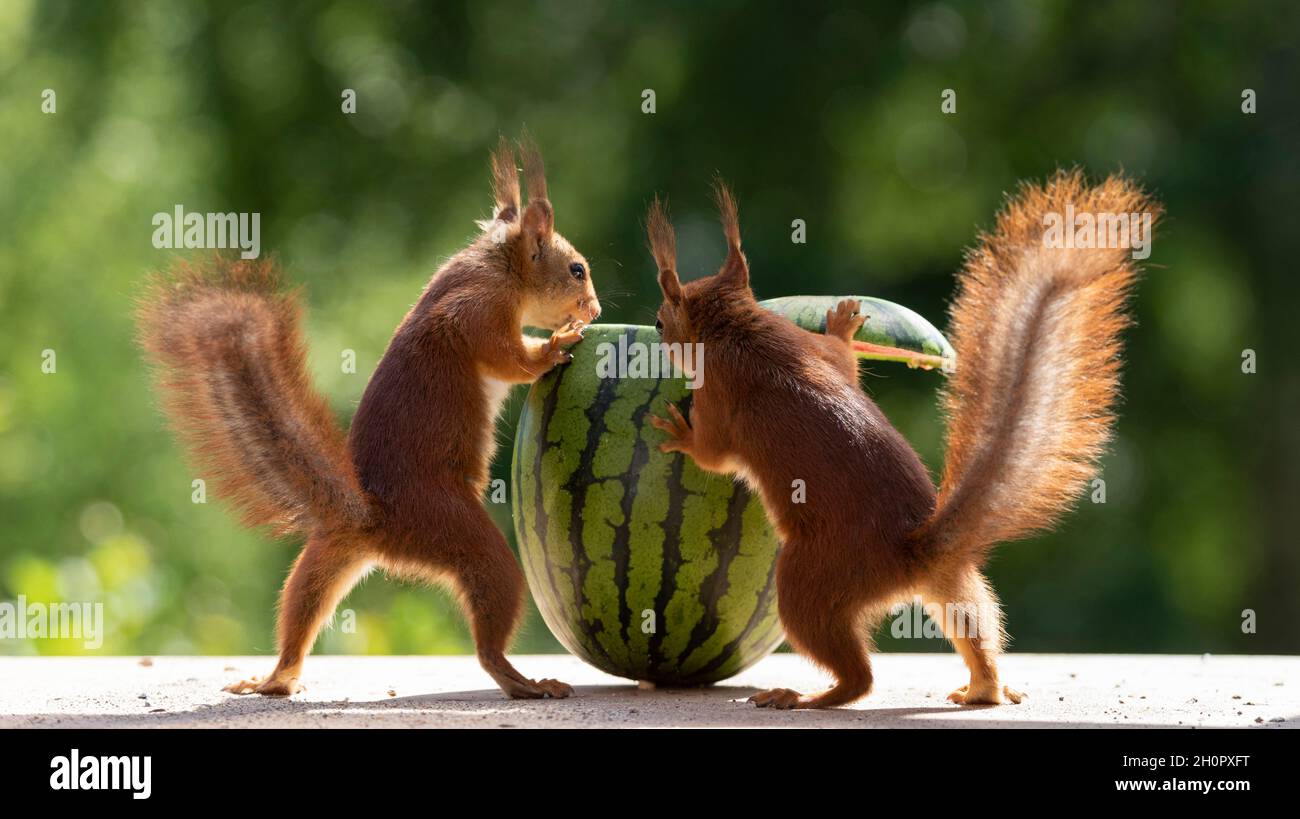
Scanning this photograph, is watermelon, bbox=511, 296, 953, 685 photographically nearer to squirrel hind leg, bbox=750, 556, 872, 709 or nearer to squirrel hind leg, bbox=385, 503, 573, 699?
squirrel hind leg, bbox=385, 503, 573, 699

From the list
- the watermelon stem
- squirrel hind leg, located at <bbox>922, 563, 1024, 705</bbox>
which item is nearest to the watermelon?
the watermelon stem

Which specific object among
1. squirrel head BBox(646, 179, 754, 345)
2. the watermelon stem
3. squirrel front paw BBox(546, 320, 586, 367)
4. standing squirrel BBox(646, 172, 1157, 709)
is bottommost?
standing squirrel BBox(646, 172, 1157, 709)

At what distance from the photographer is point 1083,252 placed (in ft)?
13.6

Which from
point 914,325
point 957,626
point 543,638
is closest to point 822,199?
point 543,638

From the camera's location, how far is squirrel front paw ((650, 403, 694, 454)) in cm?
450

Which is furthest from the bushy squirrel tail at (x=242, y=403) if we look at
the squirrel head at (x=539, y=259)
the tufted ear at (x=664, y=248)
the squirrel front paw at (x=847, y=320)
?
the squirrel front paw at (x=847, y=320)

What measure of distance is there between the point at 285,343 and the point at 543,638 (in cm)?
689

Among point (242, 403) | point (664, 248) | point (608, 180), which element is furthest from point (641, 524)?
point (608, 180)

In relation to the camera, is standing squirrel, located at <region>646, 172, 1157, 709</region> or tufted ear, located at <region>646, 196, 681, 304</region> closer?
standing squirrel, located at <region>646, 172, 1157, 709</region>

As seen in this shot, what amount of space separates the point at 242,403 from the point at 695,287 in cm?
140

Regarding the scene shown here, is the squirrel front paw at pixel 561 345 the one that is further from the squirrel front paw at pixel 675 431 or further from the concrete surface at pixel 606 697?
the concrete surface at pixel 606 697

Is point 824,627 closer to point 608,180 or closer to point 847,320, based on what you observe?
point 847,320

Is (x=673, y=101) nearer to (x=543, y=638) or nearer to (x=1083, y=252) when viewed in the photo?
(x=543, y=638)

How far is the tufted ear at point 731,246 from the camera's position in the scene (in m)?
4.76
